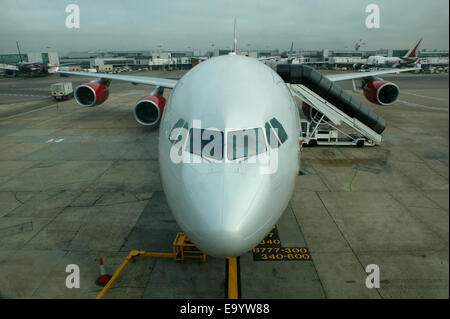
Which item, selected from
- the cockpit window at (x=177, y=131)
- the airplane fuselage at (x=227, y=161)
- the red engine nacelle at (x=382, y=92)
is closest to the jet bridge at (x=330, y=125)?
the red engine nacelle at (x=382, y=92)

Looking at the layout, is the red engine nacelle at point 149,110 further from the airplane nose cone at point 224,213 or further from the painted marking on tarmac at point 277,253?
the airplane nose cone at point 224,213

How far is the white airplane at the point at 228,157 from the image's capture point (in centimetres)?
445

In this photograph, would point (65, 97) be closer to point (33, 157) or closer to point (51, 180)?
point (33, 157)

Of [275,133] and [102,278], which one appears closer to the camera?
[275,133]

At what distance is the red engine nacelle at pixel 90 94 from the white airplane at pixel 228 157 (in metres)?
15.6

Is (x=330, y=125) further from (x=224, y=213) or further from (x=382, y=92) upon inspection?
(x=224, y=213)

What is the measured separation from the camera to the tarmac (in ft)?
20.1

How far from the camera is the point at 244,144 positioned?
16.4ft

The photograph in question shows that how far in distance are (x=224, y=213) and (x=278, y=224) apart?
4.80m

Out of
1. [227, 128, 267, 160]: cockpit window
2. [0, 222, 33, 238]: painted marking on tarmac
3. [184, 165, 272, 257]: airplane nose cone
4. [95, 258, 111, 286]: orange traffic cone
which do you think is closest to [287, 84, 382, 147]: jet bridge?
[227, 128, 267, 160]: cockpit window

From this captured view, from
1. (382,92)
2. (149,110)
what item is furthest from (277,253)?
(382,92)

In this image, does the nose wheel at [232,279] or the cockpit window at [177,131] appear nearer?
the cockpit window at [177,131]
